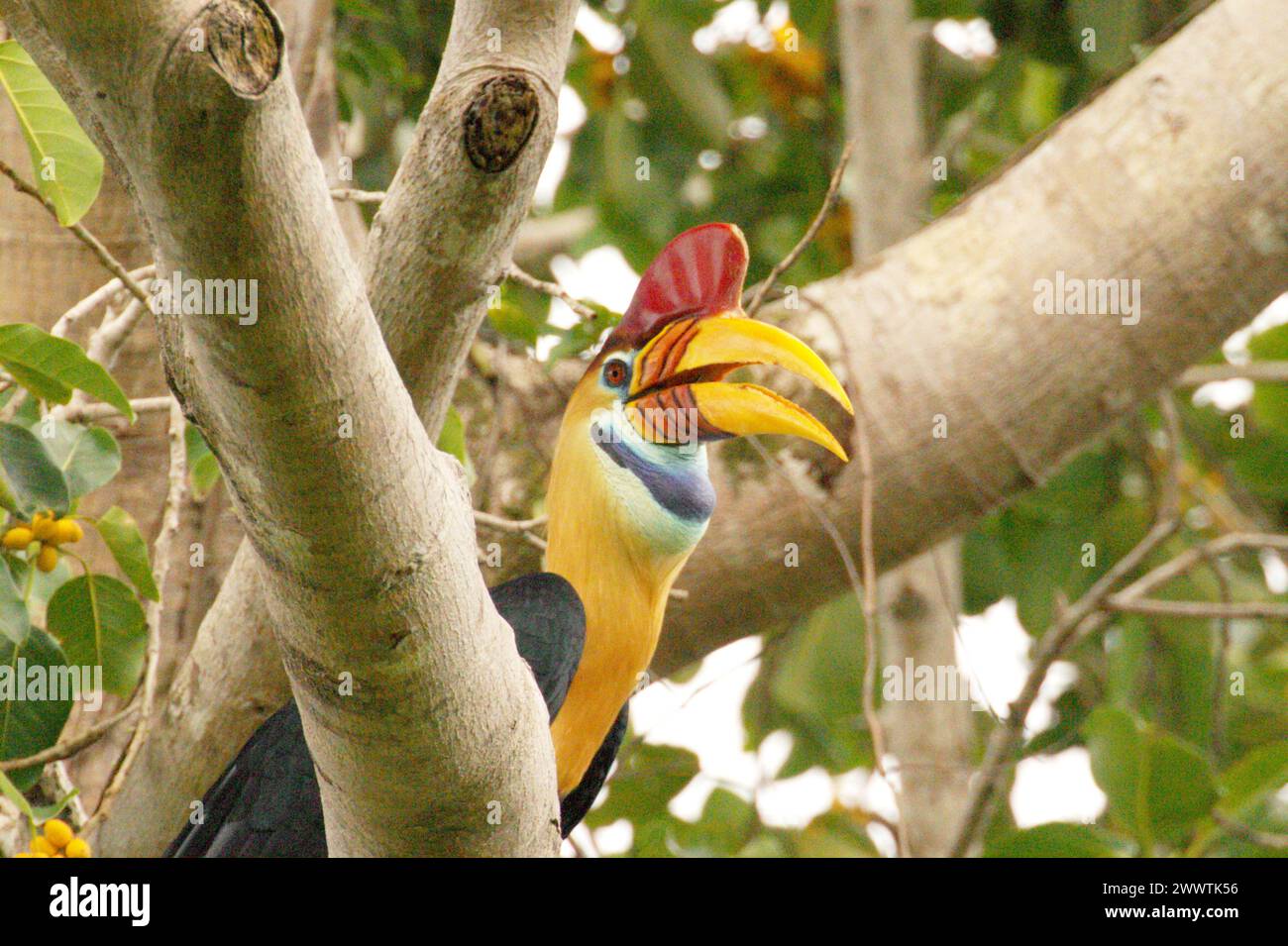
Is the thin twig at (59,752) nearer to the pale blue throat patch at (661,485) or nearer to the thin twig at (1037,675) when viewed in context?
the pale blue throat patch at (661,485)

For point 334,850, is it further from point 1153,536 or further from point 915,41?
point 915,41

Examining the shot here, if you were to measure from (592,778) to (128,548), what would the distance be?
67cm

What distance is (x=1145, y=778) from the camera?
2.33m

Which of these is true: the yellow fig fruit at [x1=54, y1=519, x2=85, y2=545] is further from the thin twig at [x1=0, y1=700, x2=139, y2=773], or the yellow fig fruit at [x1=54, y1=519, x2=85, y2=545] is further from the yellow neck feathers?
the yellow neck feathers

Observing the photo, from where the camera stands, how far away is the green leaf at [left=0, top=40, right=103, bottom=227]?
1.62 m

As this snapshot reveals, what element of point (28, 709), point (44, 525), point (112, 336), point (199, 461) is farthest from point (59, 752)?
point (112, 336)

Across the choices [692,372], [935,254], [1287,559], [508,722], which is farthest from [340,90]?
[1287,559]

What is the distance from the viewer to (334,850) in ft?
4.45

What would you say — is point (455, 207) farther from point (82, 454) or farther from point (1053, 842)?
point (1053, 842)

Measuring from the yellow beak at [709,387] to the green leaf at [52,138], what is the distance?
2.15 feet

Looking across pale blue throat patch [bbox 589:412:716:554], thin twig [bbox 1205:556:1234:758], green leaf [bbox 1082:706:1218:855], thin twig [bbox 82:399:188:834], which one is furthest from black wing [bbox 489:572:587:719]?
thin twig [bbox 1205:556:1234:758]

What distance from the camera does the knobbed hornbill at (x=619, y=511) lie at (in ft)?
5.19

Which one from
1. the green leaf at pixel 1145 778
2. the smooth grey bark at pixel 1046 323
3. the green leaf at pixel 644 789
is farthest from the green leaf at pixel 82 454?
the green leaf at pixel 1145 778
